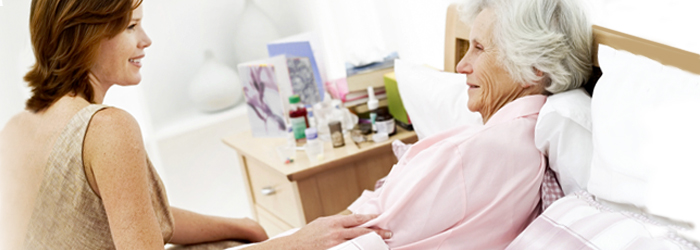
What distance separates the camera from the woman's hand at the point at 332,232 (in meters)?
1.25

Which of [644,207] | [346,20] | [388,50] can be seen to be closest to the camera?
[644,207]

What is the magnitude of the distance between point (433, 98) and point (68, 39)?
89cm

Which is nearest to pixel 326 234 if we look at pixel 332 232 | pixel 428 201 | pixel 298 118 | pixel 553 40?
pixel 332 232

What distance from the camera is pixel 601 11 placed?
4.40ft

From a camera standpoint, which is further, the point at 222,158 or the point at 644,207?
the point at 222,158

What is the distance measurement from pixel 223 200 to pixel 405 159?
1953mm

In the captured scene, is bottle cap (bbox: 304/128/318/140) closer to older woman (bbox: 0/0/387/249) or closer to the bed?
older woman (bbox: 0/0/387/249)

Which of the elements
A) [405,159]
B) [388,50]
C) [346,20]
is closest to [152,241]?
[405,159]

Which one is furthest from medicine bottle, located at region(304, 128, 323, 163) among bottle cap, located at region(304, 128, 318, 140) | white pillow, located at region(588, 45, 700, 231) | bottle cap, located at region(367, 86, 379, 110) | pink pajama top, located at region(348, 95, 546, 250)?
white pillow, located at region(588, 45, 700, 231)

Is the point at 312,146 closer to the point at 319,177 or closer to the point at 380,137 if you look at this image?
the point at 319,177

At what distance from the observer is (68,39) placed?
1.18 metres

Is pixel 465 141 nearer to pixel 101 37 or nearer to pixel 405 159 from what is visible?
pixel 405 159

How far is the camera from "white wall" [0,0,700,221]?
2.55m

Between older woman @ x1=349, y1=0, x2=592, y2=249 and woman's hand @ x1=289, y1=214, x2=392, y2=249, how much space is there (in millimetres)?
27
